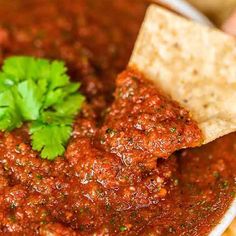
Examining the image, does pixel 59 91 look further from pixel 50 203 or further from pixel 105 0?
pixel 105 0

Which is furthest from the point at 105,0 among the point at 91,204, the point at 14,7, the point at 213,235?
the point at 213,235

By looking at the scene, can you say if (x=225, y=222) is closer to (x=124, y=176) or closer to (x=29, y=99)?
(x=124, y=176)

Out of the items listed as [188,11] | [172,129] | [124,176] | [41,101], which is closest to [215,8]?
[188,11]

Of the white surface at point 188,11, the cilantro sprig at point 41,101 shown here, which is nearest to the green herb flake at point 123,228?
the cilantro sprig at point 41,101

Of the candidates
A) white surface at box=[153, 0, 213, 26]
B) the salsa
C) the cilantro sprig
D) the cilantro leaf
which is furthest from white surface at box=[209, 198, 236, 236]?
white surface at box=[153, 0, 213, 26]

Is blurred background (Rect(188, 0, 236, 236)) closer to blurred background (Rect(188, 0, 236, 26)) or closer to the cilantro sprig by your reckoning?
blurred background (Rect(188, 0, 236, 26))

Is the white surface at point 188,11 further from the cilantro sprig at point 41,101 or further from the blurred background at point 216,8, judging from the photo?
the cilantro sprig at point 41,101

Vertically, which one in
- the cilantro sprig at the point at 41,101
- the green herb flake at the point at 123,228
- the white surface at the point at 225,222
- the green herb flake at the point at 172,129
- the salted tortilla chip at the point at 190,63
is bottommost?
the green herb flake at the point at 123,228
